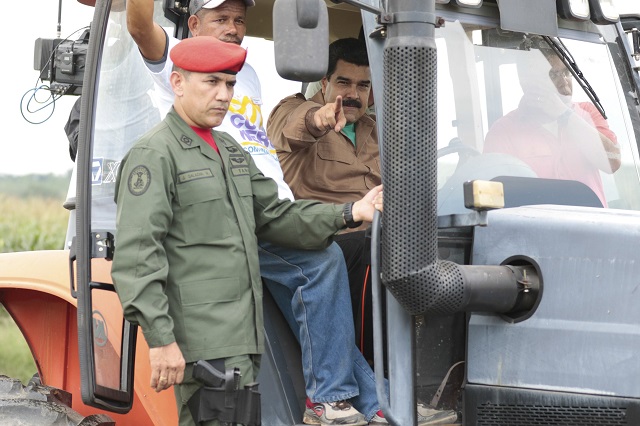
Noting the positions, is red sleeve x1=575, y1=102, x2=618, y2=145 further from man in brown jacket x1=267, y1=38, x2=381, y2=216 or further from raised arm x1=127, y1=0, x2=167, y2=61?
raised arm x1=127, y1=0, x2=167, y2=61

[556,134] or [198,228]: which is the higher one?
[556,134]

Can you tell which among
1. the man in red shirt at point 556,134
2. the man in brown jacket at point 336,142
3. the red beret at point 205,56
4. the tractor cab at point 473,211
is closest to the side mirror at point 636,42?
the tractor cab at point 473,211

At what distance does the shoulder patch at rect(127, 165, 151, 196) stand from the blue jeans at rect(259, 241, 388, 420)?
24.9 inches

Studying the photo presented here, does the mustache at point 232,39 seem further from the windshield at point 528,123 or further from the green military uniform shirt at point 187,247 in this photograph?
the windshield at point 528,123

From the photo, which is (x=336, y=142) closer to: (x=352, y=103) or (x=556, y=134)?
(x=352, y=103)

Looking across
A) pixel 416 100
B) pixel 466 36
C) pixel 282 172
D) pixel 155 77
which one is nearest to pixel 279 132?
pixel 282 172

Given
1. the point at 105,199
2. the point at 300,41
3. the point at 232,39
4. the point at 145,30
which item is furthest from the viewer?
the point at 232,39

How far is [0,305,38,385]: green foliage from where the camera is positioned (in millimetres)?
11867

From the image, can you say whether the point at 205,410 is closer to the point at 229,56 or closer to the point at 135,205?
the point at 135,205

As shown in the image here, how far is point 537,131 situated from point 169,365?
164cm

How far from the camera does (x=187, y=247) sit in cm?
365

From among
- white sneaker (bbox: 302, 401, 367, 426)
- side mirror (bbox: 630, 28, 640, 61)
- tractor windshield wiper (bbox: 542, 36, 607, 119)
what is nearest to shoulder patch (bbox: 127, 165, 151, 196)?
white sneaker (bbox: 302, 401, 367, 426)

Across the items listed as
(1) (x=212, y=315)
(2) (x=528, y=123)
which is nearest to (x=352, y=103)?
(2) (x=528, y=123)

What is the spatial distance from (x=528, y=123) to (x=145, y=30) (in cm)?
145
